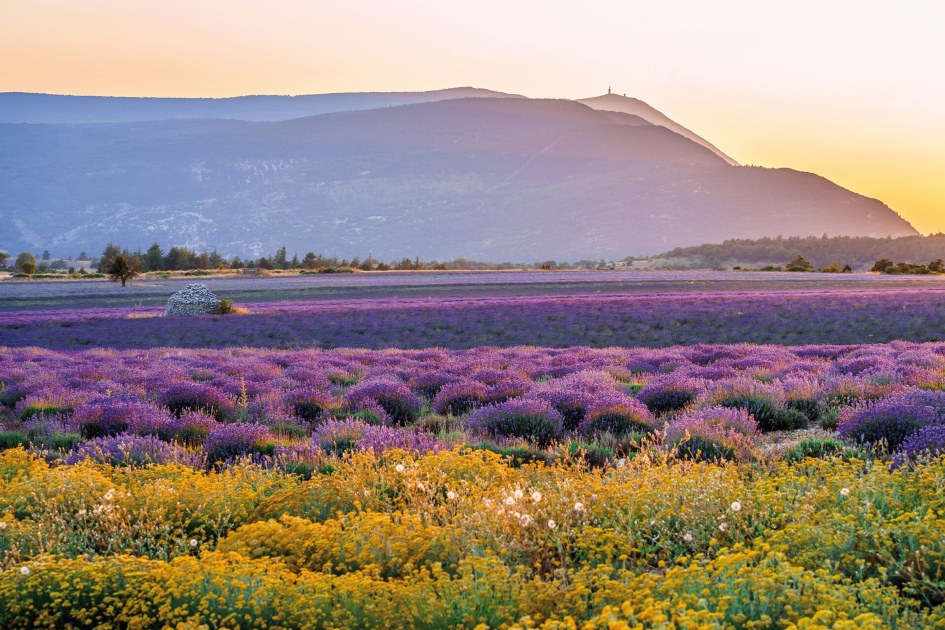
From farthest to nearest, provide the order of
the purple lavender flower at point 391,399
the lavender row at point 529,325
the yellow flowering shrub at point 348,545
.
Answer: the lavender row at point 529,325, the purple lavender flower at point 391,399, the yellow flowering shrub at point 348,545

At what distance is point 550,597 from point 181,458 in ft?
17.7

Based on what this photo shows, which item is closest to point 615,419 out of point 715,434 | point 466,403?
point 715,434

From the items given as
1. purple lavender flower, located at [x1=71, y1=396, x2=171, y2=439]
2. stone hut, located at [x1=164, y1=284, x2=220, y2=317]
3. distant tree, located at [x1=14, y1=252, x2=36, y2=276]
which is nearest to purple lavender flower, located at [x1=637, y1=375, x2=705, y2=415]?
purple lavender flower, located at [x1=71, y1=396, x2=171, y2=439]

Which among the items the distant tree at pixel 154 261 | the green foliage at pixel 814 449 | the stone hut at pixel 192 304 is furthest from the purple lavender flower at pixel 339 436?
the distant tree at pixel 154 261

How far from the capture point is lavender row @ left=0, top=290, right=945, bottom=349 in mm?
24781

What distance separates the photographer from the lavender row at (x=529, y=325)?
81.3 feet

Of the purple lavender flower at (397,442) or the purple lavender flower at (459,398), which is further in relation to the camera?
the purple lavender flower at (459,398)

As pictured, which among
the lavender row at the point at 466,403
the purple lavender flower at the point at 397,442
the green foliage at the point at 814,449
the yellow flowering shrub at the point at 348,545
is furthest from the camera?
the lavender row at the point at 466,403

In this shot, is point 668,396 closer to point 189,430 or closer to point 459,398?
point 459,398

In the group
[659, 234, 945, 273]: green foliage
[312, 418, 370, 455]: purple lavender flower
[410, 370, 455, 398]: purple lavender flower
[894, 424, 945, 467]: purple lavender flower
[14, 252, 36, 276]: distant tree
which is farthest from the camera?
[659, 234, 945, 273]: green foliage

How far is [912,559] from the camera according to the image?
437 cm

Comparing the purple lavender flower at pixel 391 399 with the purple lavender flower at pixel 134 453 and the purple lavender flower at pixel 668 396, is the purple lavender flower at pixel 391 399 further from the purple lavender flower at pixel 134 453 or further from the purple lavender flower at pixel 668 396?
the purple lavender flower at pixel 668 396

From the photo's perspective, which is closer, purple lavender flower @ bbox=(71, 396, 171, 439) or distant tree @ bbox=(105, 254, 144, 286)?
purple lavender flower @ bbox=(71, 396, 171, 439)

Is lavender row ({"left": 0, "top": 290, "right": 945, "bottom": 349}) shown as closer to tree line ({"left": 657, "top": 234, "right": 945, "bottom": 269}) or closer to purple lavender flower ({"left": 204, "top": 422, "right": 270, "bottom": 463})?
purple lavender flower ({"left": 204, "top": 422, "right": 270, "bottom": 463})
